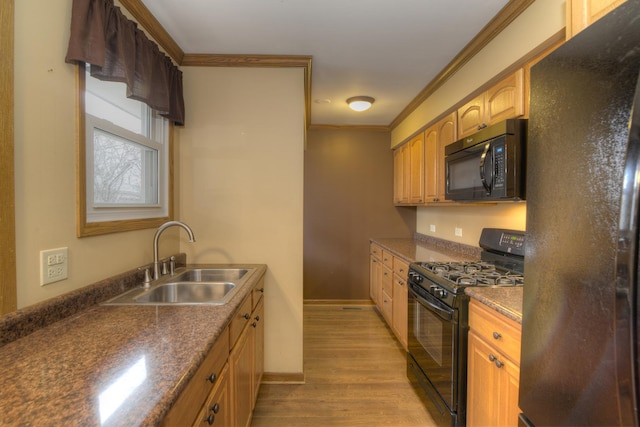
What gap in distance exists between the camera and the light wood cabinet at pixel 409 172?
300cm

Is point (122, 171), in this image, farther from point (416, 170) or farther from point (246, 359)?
point (416, 170)

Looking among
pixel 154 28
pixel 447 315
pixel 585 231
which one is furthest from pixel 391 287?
pixel 154 28

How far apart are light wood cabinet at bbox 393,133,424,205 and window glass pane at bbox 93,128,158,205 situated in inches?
97.5

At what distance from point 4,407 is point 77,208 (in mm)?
833

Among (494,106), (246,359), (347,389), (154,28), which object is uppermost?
(154,28)

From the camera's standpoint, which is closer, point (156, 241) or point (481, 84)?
point (156, 241)

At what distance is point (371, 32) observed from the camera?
6.06 feet

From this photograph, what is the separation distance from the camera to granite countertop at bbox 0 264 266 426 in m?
0.60

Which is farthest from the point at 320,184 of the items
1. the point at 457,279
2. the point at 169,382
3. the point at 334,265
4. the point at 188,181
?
the point at 169,382

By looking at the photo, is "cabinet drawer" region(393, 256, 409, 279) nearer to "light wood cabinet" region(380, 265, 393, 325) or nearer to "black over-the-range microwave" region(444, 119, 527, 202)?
"light wood cabinet" region(380, 265, 393, 325)

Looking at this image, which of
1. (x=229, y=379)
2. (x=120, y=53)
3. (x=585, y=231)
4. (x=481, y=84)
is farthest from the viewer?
(x=481, y=84)

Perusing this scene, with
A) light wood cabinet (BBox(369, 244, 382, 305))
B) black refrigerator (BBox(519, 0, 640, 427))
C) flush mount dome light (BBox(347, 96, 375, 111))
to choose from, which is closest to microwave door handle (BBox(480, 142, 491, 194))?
black refrigerator (BBox(519, 0, 640, 427))

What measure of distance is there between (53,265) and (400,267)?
7.84ft

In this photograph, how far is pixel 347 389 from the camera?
2.10 m
